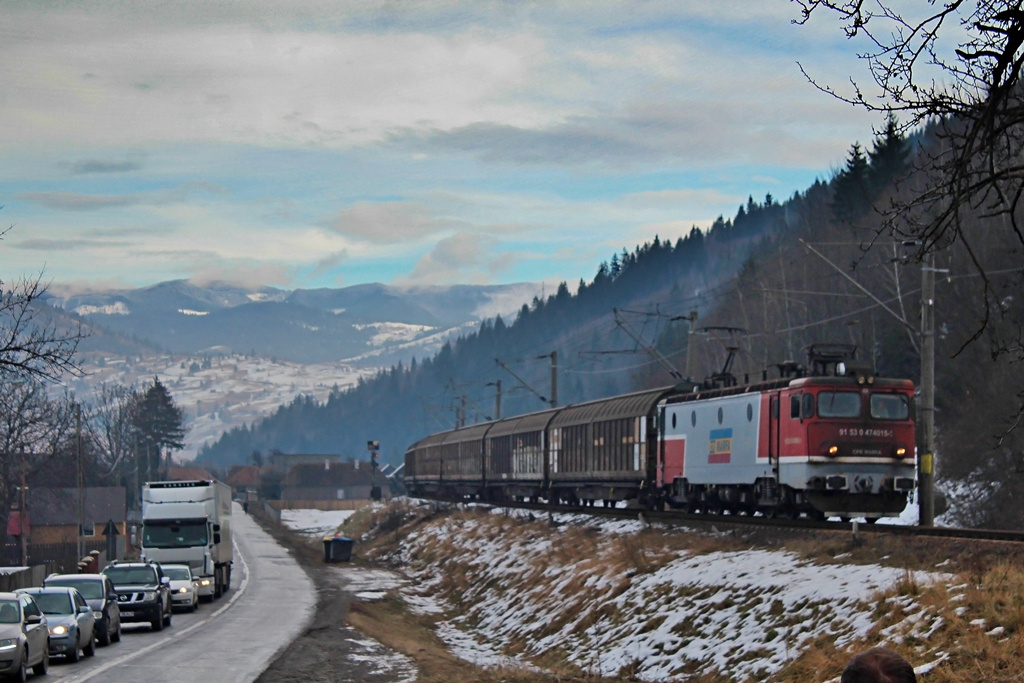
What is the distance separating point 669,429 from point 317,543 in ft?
195

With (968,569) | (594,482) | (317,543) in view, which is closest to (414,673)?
(968,569)

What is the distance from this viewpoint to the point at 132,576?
33.5 meters

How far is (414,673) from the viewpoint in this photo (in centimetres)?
2344

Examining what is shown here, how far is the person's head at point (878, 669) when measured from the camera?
5.25m

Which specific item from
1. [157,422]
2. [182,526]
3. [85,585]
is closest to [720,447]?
[85,585]

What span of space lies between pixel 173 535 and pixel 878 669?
4005 cm

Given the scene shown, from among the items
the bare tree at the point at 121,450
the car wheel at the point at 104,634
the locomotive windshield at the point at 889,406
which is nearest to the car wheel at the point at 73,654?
the car wheel at the point at 104,634

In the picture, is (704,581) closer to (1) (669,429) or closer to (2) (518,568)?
(1) (669,429)

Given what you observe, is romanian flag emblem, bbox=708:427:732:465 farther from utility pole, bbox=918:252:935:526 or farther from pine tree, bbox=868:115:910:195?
pine tree, bbox=868:115:910:195

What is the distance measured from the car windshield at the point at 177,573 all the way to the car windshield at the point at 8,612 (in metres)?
18.1

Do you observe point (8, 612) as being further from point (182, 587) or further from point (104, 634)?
point (182, 587)

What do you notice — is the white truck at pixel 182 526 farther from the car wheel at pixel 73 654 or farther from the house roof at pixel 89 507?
the house roof at pixel 89 507

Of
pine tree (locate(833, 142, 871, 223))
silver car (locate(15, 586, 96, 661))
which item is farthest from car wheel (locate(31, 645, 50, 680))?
pine tree (locate(833, 142, 871, 223))

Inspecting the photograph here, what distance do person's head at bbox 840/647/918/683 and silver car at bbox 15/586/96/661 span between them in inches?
857
